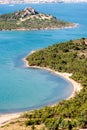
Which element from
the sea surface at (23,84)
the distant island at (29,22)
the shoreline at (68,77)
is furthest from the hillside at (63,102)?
the distant island at (29,22)

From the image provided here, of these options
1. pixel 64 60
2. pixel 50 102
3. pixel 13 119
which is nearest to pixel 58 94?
pixel 50 102

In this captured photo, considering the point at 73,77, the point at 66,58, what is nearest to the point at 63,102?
the point at 73,77

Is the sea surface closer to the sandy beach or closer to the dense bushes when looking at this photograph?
the sandy beach

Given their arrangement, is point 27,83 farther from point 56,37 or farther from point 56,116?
point 56,37

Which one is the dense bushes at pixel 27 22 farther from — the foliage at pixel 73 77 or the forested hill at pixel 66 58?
the forested hill at pixel 66 58

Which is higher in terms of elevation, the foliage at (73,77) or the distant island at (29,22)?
the distant island at (29,22)

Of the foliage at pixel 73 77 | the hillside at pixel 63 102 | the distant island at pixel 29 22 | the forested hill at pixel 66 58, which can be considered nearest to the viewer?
the hillside at pixel 63 102

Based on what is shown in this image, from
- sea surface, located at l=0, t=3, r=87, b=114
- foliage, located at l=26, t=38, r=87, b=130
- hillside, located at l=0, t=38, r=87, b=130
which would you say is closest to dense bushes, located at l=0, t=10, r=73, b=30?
sea surface, located at l=0, t=3, r=87, b=114
